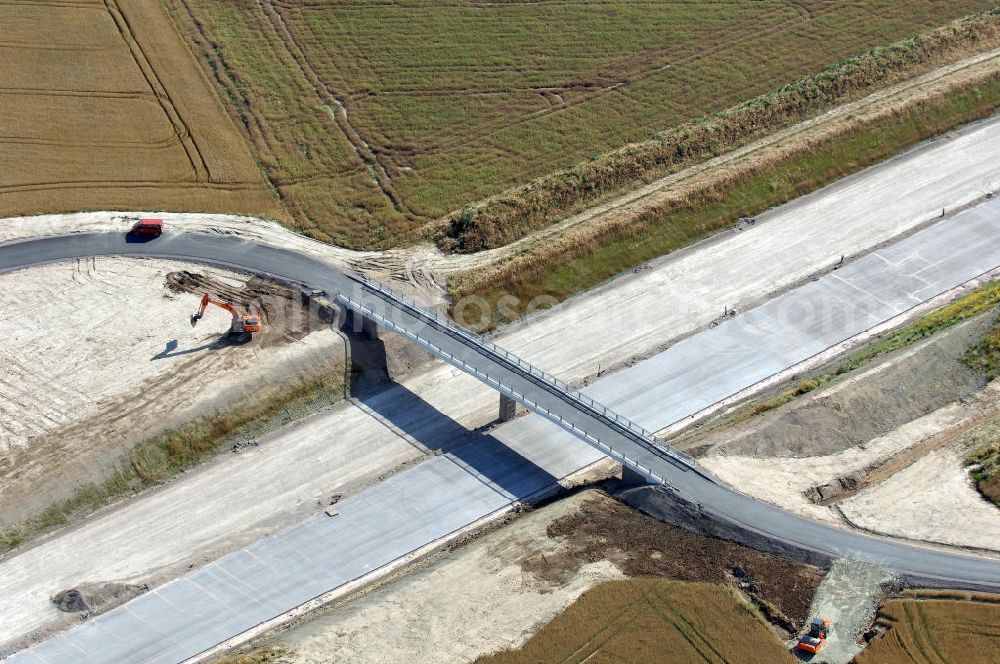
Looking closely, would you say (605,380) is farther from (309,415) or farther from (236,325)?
(236,325)

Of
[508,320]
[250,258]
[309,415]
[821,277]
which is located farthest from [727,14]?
[309,415]

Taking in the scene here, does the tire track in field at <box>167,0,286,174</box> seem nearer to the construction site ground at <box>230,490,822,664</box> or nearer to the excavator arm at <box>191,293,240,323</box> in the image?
the excavator arm at <box>191,293,240,323</box>

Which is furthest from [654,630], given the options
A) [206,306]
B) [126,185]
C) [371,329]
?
[126,185]

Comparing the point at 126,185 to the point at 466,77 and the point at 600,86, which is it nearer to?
the point at 466,77

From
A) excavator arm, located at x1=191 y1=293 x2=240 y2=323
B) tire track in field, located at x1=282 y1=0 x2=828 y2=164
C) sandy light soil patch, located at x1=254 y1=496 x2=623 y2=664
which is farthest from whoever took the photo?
tire track in field, located at x1=282 y1=0 x2=828 y2=164

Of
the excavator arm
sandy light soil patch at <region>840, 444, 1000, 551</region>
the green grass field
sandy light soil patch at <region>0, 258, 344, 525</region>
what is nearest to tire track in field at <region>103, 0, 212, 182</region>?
the green grass field
